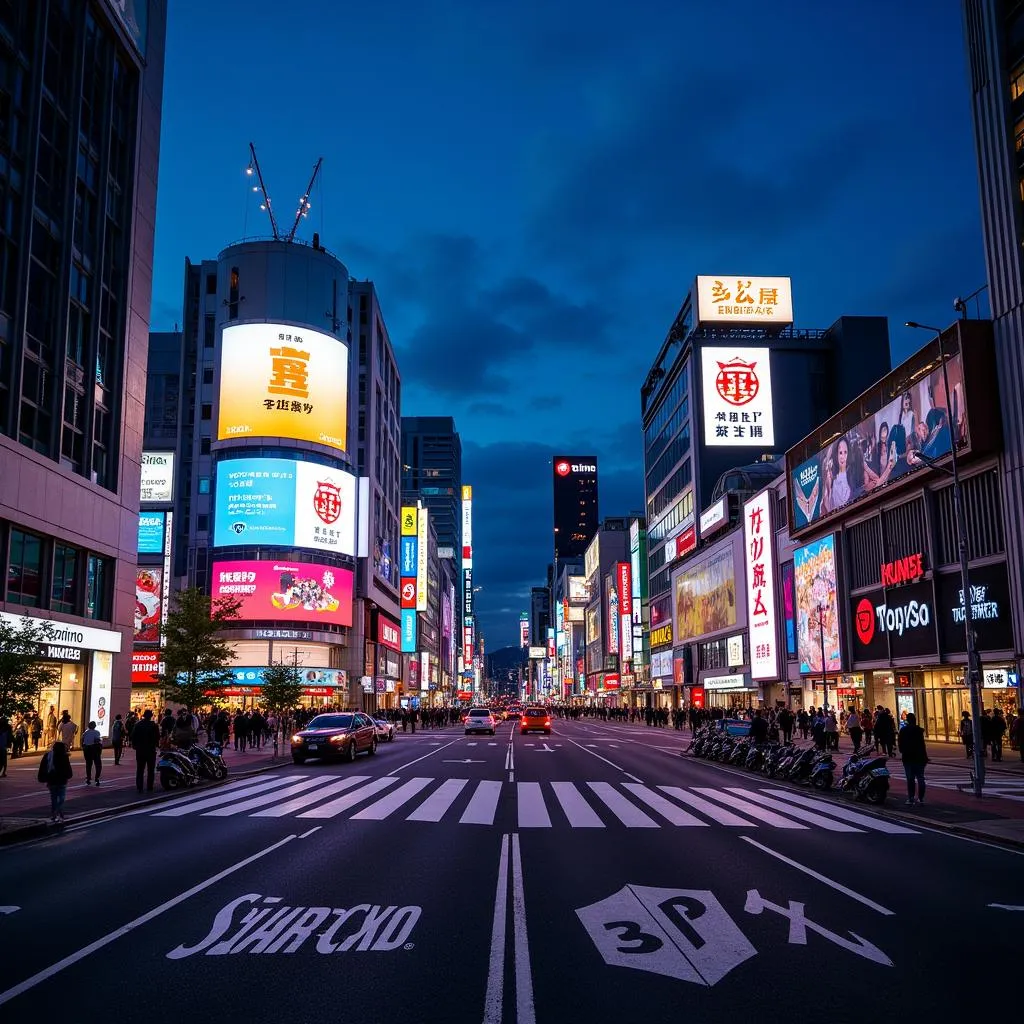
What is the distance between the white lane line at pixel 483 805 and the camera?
16.3 m

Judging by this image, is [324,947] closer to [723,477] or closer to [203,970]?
[203,970]

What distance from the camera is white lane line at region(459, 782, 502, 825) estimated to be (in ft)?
53.4

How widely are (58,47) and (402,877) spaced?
1553 inches

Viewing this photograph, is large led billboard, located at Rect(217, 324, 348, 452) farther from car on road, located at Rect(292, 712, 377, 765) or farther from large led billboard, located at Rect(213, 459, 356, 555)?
car on road, located at Rect(292, 712, 377, 765)

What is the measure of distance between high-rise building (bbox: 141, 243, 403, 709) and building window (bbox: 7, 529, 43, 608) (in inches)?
1228

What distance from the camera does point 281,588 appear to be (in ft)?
246

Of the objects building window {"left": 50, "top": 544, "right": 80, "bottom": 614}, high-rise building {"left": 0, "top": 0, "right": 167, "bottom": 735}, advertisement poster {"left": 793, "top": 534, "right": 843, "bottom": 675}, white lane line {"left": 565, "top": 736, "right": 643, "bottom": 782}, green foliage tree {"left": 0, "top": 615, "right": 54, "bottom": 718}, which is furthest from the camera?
advertisement poster {"left": 793, "top": 534, "right": 843, "bottom": 675}

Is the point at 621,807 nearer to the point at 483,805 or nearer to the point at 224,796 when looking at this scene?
the point at 483,805

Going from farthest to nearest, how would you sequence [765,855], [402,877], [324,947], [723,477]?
[723,477] < [765,855] < [402,877] < [324,947]

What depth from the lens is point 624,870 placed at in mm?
11477

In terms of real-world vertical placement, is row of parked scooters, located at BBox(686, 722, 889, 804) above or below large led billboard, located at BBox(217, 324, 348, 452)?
below

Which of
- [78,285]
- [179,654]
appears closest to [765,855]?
[179,654]

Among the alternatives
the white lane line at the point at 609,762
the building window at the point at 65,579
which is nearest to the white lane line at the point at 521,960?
the white lane line at the point at 609,762

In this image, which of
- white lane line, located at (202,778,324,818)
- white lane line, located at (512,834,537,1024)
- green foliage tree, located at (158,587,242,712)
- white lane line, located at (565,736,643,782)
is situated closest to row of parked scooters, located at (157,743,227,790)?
white lane line, located at (202,778,324,818)
